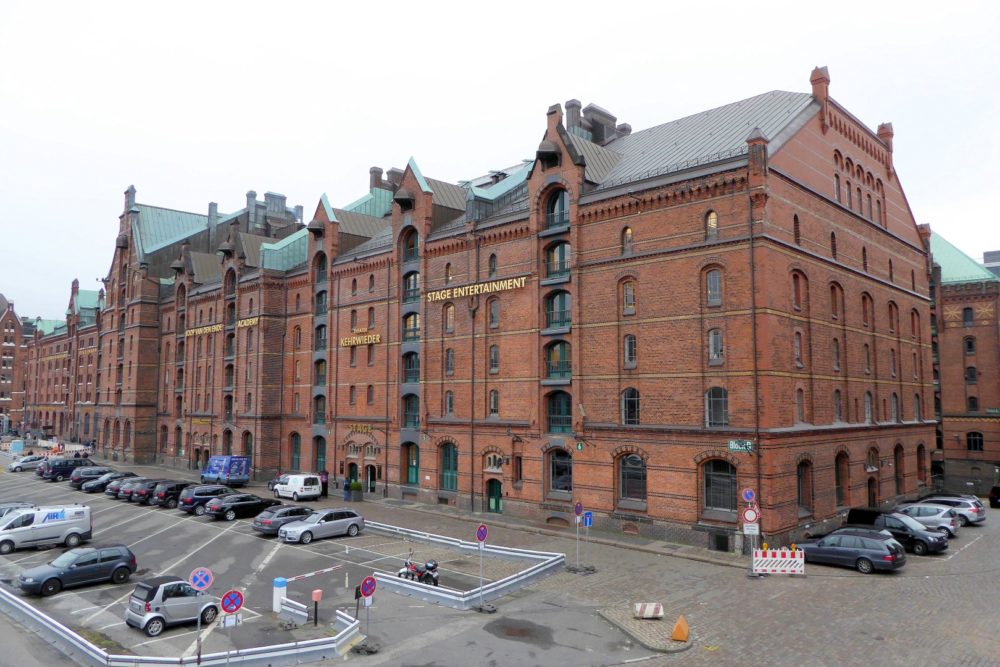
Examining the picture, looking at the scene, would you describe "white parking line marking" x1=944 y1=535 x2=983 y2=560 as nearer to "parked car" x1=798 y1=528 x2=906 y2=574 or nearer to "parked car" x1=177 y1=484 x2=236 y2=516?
"parked car" x1=798 y1=528 x2=906 y2=574

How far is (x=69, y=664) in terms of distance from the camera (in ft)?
58.9

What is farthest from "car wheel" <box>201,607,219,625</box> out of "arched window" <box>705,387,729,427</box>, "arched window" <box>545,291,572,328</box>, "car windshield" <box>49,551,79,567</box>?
"arched window" <box>545,291,572,328</box>

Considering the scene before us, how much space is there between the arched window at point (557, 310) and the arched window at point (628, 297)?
12.0 feet

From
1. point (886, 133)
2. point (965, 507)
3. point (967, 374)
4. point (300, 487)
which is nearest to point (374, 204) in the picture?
point (300, 487)

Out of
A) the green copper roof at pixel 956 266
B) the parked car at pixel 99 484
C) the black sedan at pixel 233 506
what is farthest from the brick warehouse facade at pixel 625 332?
the green copper roof at pixel 956 266

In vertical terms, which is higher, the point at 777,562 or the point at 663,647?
the point at 777,562

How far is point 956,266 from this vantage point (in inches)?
2425

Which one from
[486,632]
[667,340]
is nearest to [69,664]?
[486,632]

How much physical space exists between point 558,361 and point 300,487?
20234 mm

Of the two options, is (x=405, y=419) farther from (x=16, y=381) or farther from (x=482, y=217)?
(x=16, y=381)

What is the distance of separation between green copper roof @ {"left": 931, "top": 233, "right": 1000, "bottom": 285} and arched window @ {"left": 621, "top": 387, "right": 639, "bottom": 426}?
42.2 metres

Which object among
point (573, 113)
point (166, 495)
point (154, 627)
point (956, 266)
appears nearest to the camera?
point (154, 627)

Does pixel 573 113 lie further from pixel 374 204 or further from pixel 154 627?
pixel 154 627

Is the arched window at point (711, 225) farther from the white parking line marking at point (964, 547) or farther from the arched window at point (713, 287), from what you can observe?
the white parking line marking at point (964, 547)
